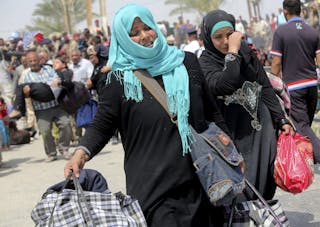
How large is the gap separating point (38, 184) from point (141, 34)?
551 cm

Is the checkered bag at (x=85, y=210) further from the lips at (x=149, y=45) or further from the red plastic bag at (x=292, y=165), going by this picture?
the red plastic bag at (x=292, y=165)

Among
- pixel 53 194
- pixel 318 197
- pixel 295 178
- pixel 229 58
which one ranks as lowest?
pixel 318 197

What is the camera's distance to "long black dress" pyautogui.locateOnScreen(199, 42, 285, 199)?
3.91 meters

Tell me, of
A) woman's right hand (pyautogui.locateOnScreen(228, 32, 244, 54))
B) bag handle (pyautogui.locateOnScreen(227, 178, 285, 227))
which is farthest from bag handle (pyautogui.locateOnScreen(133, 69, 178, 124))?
woman's right hand (pyautogui.locateOnScreen(228, 32, 244, 54))

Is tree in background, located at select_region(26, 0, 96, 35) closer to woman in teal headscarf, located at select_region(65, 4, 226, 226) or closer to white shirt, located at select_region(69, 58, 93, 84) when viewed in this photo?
white shirt, located at select_region(69, 58, 93, 84)

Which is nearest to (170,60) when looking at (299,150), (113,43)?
(113,43)

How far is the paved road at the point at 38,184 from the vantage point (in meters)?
5.57

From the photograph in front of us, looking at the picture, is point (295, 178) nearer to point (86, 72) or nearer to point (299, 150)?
point (299, 150)

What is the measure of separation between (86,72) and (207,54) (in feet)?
27.6

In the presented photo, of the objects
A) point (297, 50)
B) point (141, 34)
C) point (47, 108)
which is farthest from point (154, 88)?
point (47, 108)

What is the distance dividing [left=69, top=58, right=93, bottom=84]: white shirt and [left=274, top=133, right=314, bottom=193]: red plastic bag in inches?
332

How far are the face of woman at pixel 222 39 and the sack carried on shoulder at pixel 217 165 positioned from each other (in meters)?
0.88

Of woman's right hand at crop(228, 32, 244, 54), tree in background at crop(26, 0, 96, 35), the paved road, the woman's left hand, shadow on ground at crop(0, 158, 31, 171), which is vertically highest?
tree in background at crop(26, 0, 96, 35)

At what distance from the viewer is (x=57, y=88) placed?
31.1 ft
